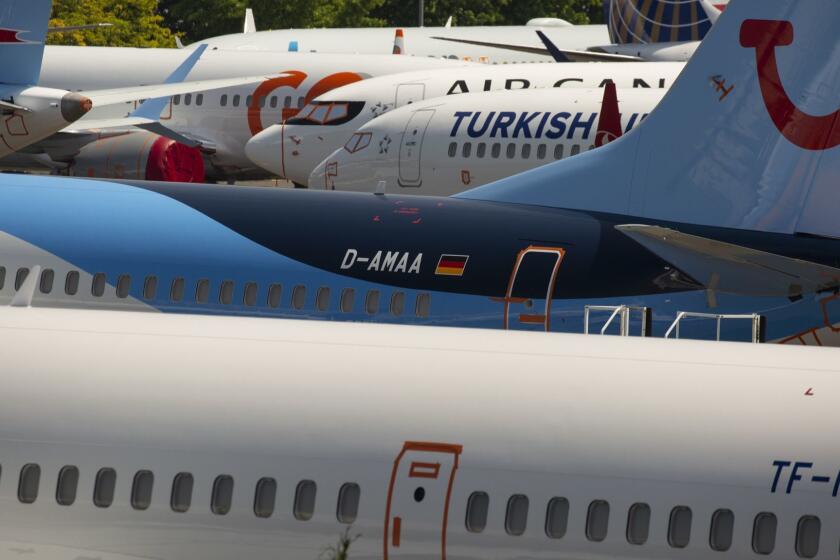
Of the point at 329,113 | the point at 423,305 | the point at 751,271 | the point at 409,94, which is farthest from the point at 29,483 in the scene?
the point at 329,113

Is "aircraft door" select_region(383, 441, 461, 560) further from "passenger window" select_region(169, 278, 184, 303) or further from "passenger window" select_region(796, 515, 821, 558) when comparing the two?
"passenger window" select_region(169, 278, 184, 303)

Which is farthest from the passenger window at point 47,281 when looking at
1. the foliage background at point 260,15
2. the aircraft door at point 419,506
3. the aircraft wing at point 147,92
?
the foliage background at point 260,15

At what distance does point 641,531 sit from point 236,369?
269 cm

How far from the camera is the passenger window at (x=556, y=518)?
9.09m

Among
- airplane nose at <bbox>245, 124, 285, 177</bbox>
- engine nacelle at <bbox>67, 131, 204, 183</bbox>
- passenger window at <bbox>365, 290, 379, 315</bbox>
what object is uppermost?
passenger window at <bbox>365, 290, 379, 315</bbox>

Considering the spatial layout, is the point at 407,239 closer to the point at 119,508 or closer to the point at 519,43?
the point at 119,508

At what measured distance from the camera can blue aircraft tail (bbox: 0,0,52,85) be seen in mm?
35375

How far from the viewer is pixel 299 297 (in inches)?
714

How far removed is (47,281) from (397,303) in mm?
4133

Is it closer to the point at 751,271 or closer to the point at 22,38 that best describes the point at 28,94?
the point at 22,38

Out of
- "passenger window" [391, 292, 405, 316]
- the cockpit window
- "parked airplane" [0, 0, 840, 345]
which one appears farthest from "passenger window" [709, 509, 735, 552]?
the cockpit window

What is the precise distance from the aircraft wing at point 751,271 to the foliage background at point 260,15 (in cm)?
4979

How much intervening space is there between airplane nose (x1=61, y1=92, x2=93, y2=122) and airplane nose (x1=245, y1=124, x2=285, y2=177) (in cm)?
413

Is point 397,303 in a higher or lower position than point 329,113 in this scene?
lower
